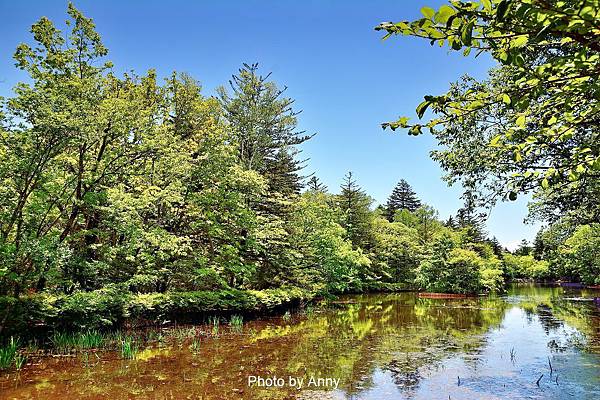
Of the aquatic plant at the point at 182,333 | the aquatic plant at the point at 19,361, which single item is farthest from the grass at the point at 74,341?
the aquatic plant at the point at 182,333

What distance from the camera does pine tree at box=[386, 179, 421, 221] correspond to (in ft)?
211

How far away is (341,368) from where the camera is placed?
8.49 meters

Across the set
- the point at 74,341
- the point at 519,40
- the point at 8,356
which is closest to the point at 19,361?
the point at 8,356

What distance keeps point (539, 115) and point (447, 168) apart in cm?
832

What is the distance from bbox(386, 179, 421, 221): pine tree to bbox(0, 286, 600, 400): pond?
51.1 meters

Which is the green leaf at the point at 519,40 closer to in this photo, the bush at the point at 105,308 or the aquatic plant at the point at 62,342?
the bush at the point at 105,308

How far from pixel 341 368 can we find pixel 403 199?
192 ft

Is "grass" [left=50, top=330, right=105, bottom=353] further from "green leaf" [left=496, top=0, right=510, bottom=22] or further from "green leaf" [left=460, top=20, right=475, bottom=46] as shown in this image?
"green leaf" [left=496, top=0, right=510, bottom=22]

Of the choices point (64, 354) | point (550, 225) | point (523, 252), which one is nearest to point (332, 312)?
point (550, 225)

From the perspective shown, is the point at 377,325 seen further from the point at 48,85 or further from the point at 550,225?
the point at 48,85

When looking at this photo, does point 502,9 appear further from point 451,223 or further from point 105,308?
point 451,223

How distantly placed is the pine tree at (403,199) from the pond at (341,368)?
51108 millimetres

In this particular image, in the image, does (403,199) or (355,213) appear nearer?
(355,213)

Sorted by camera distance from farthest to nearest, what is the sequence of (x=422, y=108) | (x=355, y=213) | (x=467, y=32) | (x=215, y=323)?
(x=355, y=213) < (x=215, y=323) < (x=422, y=108) < (x=467, y=32)
